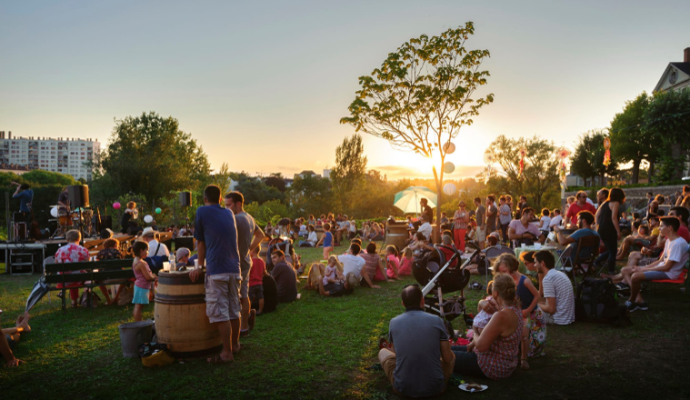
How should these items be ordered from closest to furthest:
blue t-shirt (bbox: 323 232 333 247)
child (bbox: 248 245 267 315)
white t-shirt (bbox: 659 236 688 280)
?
white t-shirt (bbox: 659 236 688 280), child (bbox: 248 245 267 315), blue t-shirt (bbox: 323 232 333 247)

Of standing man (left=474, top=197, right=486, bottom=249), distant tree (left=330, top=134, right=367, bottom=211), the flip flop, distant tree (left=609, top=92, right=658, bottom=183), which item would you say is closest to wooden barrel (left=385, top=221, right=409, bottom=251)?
standing man (left=474, top=197, right=486, bottom=249)

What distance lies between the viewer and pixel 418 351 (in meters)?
3.76

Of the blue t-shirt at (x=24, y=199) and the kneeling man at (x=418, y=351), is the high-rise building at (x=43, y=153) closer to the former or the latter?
the blue t-shirt at (x=24, y=199)

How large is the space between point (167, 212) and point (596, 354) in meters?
28.9

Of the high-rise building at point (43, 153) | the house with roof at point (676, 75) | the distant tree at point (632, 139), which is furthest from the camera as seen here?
the high-rise building at point (43, 153)

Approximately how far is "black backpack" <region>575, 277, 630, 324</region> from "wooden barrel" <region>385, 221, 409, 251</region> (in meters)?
9.83

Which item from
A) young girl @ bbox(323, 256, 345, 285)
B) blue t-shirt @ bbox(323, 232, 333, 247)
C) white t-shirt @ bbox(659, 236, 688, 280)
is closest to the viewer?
white t-shirt @ bbox(659, 236, 688, 280)

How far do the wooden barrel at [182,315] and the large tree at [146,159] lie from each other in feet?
100

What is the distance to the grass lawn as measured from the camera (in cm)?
413

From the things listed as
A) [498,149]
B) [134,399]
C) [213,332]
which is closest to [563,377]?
[213,332]

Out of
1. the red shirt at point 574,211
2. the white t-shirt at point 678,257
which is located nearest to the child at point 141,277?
the white t-shirt at point 678,257

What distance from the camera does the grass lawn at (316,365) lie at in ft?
13.6

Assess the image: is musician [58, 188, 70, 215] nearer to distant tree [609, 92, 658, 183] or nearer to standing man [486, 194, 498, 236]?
standing man [486, 194, 498, 236]

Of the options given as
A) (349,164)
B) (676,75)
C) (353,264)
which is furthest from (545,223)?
(676,75)
